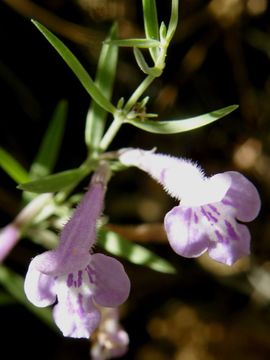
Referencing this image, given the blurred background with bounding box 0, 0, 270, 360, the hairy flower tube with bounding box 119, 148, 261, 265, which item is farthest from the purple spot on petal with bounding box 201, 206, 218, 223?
the blurred background with bounding box 0, 0, 270, 360

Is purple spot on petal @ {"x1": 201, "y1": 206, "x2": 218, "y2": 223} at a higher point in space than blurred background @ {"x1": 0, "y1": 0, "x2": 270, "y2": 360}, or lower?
higher

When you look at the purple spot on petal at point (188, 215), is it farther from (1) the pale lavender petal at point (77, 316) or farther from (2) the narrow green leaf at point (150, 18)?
(2) the narrow green leaf at point (150, 18)

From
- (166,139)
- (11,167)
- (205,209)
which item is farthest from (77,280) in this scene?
(166,139)

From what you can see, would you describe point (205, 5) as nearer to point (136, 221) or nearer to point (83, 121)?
point (83, 121)

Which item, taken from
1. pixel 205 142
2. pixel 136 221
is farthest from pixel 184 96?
pixel 136 221

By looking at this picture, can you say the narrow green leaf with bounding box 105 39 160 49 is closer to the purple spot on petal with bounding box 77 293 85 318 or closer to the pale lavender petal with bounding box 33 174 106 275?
the pale lavender petal with bounding box 33 174 106 275
